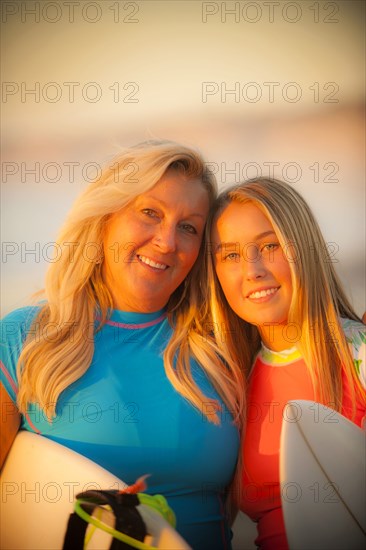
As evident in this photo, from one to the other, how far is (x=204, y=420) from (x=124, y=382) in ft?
0.72

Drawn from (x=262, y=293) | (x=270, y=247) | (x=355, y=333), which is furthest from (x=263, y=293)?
(x=355, y=333)

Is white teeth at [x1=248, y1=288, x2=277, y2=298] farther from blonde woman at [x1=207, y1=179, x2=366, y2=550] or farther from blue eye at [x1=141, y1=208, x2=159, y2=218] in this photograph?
blue eye at [x1=141, y1=208, x2=159, y2=218]

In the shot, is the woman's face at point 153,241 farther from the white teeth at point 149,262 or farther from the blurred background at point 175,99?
the blurred background at point 175,99

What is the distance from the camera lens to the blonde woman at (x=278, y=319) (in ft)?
4.58

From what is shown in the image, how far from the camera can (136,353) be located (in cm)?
147

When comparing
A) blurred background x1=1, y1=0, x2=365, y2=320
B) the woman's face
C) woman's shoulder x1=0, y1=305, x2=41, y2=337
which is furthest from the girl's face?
woman's shoulder x1=0, y1=305, x2=41, y2=337

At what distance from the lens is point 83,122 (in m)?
1.62

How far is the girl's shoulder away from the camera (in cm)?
136

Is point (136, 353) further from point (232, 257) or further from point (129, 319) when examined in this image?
point (232, 257)

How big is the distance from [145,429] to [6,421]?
328 millimetres

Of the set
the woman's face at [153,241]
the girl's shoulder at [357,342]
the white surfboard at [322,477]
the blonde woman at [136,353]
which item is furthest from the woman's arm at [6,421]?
the girl's shoulder at [357,342]

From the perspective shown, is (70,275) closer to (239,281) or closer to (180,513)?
(239,281)

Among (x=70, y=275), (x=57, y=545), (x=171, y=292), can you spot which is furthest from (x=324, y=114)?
(x=57, y=545)

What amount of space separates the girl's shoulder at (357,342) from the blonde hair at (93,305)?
0.30 meters
